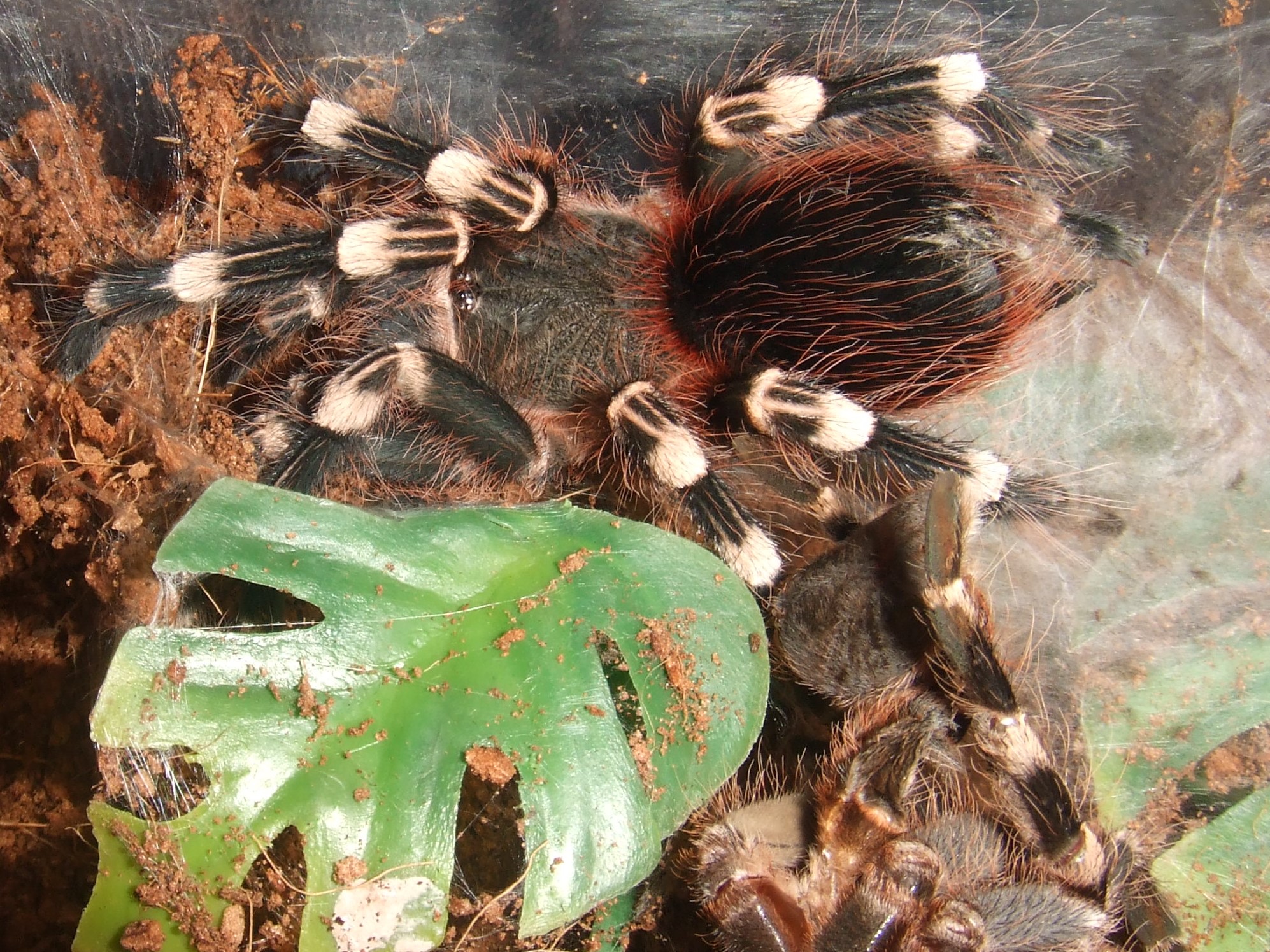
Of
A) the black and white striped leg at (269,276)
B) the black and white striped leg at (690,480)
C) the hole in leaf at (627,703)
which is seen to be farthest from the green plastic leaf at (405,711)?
the black and white striped leg at (269,276)

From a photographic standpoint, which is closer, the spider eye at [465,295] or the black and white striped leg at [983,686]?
the black and white striped leg at [983,686]

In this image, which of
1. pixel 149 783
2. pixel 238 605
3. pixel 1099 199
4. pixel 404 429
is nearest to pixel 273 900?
pixel 149 783

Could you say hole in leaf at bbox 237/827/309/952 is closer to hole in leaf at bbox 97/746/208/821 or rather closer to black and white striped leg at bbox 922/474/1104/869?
hole in leaf at bbox 97/746/208/821

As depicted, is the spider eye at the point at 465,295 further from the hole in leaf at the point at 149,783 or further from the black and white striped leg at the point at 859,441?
the hole in leaf at the point at 149,783

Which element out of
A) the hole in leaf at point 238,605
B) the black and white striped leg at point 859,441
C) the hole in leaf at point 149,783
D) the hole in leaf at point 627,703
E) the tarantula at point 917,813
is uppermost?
the black and white striped leg at point 859,441

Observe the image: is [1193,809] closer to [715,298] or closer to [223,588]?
[715,298]

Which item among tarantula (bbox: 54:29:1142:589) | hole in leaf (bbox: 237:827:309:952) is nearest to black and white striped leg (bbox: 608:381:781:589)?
tarantula (bbox: 54:29:1142:589)

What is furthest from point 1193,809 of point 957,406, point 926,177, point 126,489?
point 126,489

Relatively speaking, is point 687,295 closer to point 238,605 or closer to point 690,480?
point 690,480
